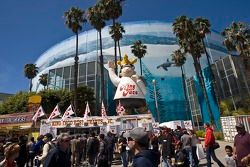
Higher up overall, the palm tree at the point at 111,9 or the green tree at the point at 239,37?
the palm tree at the point at 111,9

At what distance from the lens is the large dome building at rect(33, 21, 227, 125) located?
6131 cm

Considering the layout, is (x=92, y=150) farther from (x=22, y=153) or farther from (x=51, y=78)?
(x=51, y=78)

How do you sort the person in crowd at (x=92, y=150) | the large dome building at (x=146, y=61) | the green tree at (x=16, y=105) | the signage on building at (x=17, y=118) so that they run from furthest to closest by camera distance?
the large dome building at (x=146, y=61) < the green tree at (x=16, y=105) < the signage on building at (x=17, y=118) < the person in crowd at (x=92, y=150)

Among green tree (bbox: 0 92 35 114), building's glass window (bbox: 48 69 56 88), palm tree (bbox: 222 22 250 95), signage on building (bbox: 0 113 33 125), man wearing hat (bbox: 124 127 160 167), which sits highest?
building's glass window (bbox: 48 69 56 88)

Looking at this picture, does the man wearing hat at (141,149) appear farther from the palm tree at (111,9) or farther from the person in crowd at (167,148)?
the palm tree at (111,9)

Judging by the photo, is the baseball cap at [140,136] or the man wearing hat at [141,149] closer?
the man wearing hat at [141,149]

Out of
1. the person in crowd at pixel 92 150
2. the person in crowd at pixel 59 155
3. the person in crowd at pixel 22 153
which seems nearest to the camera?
the person in crowd at pixel 59 155


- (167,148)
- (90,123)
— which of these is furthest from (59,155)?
(90,123)

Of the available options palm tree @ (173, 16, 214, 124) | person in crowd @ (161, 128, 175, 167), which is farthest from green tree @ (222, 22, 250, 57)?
person in crowd @ (161, 128, 175, 167)

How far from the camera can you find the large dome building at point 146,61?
61312 millimetres

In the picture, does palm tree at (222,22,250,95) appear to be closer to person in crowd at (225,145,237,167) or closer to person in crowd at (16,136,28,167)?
person in crowd at (225,145,237,167)

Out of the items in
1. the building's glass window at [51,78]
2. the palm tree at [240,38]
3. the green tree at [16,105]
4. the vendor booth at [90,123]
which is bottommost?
the vendor booth at [90,123]

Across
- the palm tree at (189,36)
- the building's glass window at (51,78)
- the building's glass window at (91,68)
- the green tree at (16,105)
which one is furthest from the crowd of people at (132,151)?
the building's glass window at (51,78)

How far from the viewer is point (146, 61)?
75.4 meters
